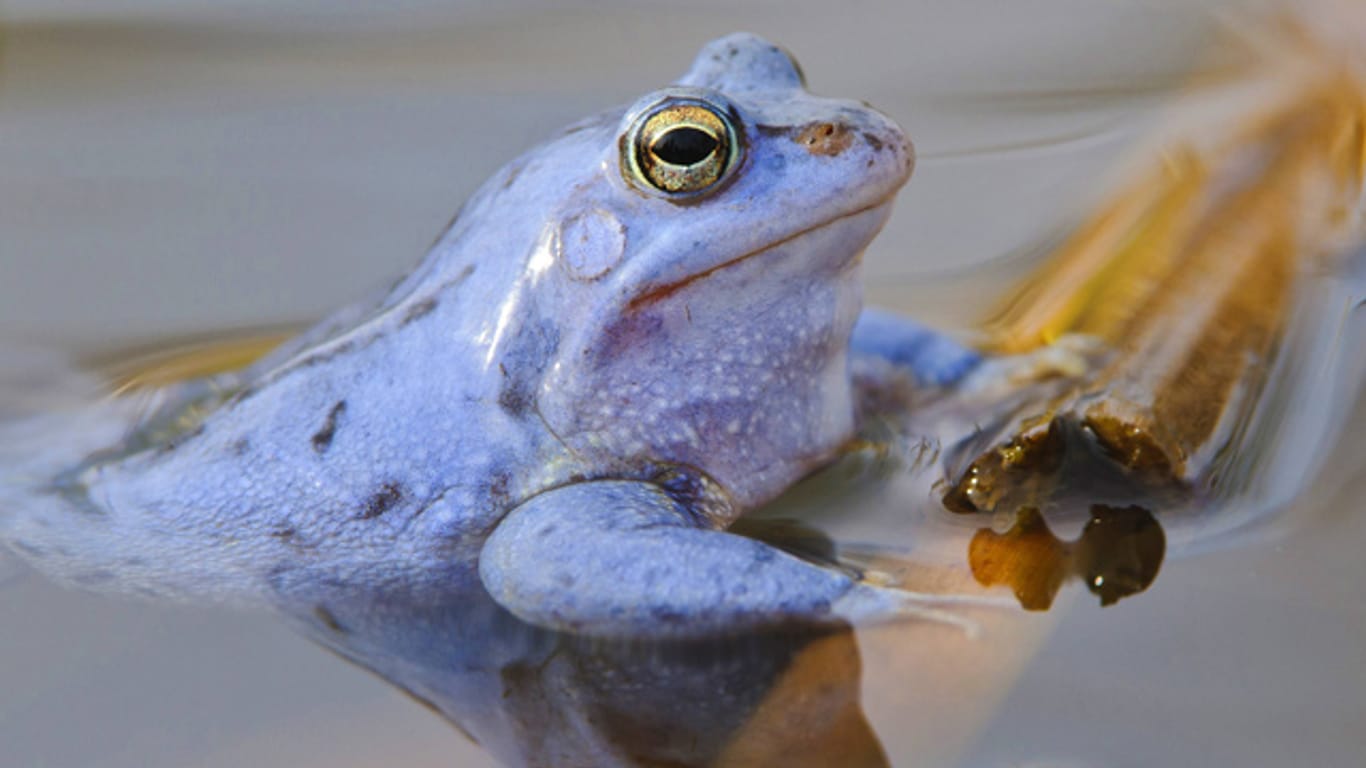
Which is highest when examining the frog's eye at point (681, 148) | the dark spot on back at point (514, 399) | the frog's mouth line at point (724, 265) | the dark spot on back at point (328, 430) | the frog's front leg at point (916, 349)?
the frog's eye at point (681, 148)

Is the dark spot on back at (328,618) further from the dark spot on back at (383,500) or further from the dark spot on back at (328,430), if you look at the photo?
the dark spot on back at (328,430)

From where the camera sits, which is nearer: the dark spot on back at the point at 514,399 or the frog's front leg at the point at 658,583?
the frog's front leg at the point at 658,583

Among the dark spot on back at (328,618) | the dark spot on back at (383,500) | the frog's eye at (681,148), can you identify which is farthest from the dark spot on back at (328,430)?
the frog's eye at (681,148)

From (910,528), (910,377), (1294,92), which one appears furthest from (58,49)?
(1294,92)

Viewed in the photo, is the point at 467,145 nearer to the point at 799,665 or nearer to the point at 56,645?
the point at 56,645

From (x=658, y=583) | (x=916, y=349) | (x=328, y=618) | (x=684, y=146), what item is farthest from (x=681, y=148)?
(x=328, y=618)

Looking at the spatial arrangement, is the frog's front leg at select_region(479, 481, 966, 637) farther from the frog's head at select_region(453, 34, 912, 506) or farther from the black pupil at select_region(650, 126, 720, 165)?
the black pupil at select_region(650, 126, 720, 165)

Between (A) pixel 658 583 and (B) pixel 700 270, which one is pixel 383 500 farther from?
(B) pixel 700 270
